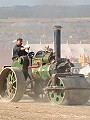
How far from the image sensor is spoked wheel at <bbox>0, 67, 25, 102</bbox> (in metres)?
11.0

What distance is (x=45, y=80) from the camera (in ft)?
37.4

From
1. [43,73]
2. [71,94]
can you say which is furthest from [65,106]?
[43,73]

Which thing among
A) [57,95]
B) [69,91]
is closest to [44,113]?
[69,91]

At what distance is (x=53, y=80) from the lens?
10.6 meters

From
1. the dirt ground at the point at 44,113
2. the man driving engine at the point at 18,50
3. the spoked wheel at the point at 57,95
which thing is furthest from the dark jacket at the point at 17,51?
the dirt ground at the point at 44,113

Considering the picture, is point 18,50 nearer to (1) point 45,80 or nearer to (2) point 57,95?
(1) point 45,80

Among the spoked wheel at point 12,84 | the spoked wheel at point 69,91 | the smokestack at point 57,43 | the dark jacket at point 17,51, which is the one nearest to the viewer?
the spoked wheel at point 69,91

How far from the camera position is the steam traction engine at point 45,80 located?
34.6 ft

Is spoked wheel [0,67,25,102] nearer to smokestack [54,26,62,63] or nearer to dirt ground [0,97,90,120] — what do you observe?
smokestack [54,26,62,63]

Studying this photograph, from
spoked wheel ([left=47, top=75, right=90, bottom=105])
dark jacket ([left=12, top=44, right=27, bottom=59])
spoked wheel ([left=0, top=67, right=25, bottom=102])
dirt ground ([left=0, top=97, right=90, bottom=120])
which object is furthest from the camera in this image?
dark jacket ([left=12, top=44, right=27, bottom=59])

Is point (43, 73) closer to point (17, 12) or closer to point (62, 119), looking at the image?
point (62, 119)

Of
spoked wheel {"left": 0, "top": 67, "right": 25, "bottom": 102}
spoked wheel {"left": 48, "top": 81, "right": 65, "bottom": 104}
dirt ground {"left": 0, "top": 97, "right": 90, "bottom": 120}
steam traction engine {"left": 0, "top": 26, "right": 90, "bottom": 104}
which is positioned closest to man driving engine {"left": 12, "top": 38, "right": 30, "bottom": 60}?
steam traction engine {"left": 0, "top": 26, "right": 90, "bottom": 104}

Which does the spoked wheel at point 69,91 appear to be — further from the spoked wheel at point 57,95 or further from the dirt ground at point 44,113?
the dirt ground at point 44,113

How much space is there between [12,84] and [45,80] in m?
0.74
